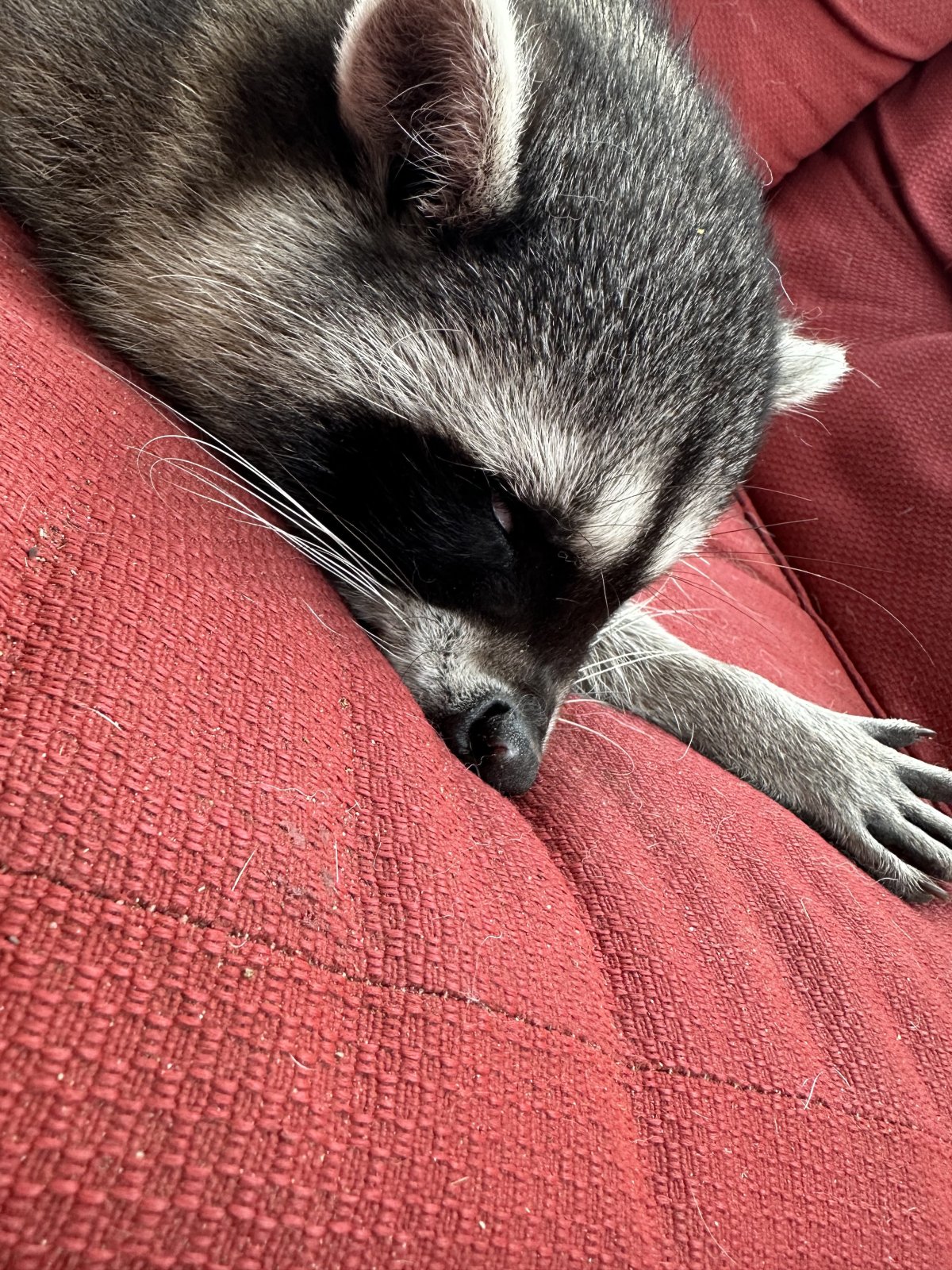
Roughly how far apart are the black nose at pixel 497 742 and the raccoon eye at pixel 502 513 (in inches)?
9.4

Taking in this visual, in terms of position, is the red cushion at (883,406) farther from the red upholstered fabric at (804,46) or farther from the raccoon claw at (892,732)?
the raccoon claw at (892,732)

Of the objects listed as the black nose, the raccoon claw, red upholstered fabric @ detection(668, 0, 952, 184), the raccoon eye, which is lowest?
the black nose

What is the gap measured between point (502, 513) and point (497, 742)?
325 mm

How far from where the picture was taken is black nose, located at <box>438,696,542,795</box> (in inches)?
48.9

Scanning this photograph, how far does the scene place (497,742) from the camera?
4.11ft

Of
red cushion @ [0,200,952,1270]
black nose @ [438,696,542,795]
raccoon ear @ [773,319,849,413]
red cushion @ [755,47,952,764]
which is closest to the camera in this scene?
red cushion @ [0,200,952,1270]

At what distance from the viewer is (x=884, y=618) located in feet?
8.23

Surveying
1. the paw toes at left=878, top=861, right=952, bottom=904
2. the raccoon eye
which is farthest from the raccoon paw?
the raccoon eye

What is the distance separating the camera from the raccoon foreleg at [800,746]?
166 centimetres

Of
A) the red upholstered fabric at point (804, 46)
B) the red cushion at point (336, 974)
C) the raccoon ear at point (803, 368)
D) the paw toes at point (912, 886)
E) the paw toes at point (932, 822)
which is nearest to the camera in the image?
the red cushion at point (336, 974)

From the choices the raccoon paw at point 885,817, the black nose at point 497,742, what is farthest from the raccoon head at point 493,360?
the raccoon paw at point 885,817

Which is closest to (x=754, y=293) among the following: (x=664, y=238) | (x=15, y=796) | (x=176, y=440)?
(x=664, y=238)

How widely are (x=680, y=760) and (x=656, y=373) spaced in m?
0.63

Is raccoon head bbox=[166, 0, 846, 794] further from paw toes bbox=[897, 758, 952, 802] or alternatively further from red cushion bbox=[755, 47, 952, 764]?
red cushion bbox=[755, 47, 952, 764]
